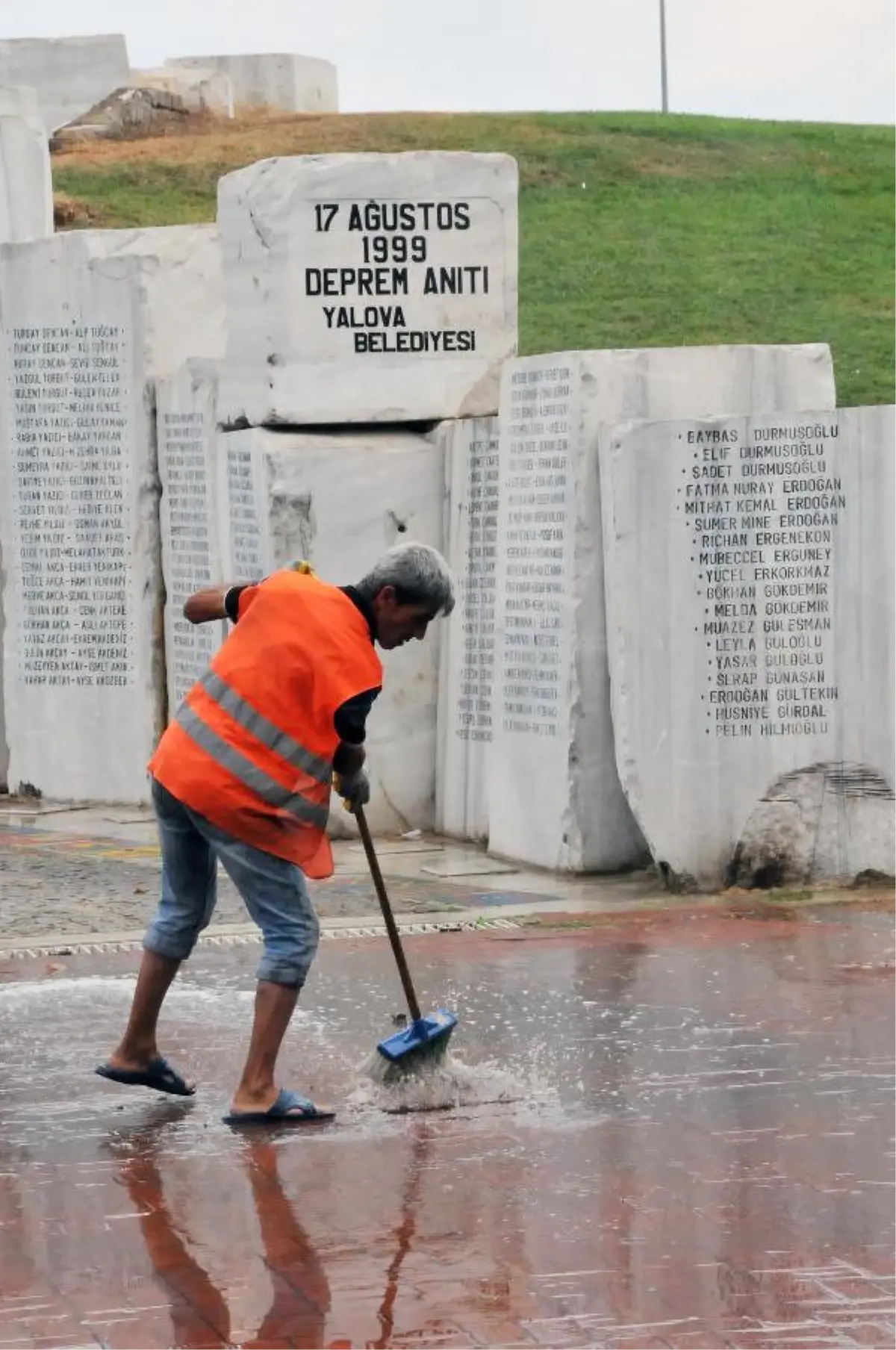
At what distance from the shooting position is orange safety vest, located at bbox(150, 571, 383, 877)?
658 centimetres

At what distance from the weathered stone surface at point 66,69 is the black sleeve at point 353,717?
2518cm

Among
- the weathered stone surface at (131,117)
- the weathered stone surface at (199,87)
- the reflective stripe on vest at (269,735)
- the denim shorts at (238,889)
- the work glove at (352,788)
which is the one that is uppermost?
the weathered stone surface at (199,87)

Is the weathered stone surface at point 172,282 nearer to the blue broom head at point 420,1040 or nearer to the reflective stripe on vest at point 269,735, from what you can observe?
the reflective stripe on vest at point 269,735

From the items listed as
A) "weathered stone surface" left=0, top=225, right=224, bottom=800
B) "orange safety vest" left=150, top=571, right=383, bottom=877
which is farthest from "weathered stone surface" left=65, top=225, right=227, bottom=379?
"orange safety vest" left=150, top=571, right=383, bottom=877

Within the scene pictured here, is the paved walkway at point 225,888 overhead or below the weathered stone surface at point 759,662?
below

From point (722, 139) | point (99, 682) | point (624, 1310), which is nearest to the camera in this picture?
point (624, 1310)

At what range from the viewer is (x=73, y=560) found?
1352 cm

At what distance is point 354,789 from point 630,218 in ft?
64.9

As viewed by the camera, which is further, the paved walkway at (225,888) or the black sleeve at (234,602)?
the paved walkway at (225,888)

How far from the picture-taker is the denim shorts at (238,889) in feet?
21.9

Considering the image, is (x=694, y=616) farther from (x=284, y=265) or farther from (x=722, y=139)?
(x=722, y=139)

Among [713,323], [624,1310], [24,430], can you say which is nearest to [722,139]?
[713,323]

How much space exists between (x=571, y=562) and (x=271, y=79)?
Answer: 2412cm

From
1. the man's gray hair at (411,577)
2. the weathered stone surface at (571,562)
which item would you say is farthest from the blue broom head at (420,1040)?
the weathered stone surface at (571,562)
